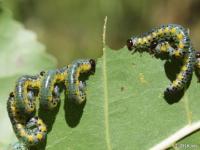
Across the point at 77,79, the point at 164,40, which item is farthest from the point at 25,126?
the point at 164,40

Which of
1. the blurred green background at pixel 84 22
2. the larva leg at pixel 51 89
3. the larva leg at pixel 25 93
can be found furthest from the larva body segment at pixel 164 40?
the blurred green background at pixel 84 22

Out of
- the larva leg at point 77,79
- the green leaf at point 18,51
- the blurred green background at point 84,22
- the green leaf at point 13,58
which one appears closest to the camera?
the larva leg at point 77,79

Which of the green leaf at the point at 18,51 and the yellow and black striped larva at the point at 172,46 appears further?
the green leaf at the point at 18,51

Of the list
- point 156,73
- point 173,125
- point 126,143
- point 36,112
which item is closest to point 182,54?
point 156,73

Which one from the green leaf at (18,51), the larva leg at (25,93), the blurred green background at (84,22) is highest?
the blurred green background at (84,22)

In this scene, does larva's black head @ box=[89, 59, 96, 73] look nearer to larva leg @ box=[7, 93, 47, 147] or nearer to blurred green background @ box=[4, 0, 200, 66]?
larva leg @ box=[7, 93, 47, 147]

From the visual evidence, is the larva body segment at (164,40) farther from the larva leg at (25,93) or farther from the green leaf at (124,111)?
the larva leg at (25,93)
